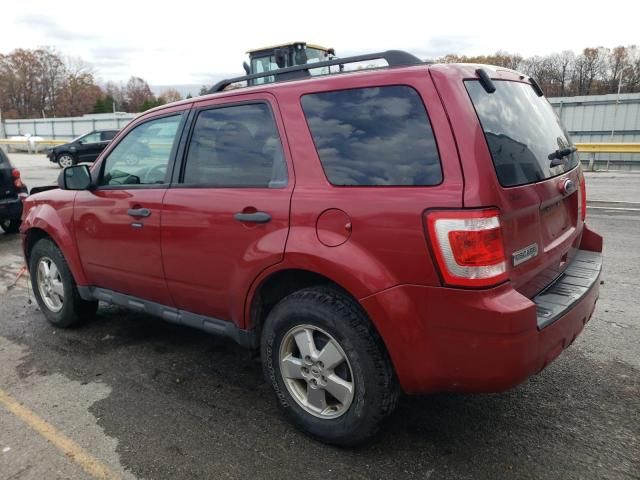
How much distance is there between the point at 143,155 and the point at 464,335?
8.63 ft

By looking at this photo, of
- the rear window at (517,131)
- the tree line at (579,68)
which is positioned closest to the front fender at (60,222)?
the rear window at (517,131)

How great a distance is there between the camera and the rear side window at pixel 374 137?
2396 millimetres

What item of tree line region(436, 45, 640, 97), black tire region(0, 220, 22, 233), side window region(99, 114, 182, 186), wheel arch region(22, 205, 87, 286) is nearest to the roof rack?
side window region(99, 114, 182, 186)

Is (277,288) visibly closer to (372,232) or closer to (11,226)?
→ (372,232)

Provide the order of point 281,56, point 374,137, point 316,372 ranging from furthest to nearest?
1. point 281,56
2. point 316,372
3. point 374,137

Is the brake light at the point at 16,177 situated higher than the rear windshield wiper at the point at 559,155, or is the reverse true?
the rear windshield wiper at the point at 559,155

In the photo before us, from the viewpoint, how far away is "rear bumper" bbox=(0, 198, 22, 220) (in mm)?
8336

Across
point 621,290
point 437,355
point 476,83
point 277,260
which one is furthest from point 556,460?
point 621,290

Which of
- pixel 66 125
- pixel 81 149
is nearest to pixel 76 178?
pixel 81 149

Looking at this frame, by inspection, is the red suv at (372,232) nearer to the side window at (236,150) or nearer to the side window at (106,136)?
the side window at (236,150)

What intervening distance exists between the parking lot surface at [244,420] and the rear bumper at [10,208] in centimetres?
486

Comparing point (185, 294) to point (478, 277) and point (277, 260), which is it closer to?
point (277, 260)

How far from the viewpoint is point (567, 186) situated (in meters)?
2.92

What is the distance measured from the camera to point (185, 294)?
342cm
